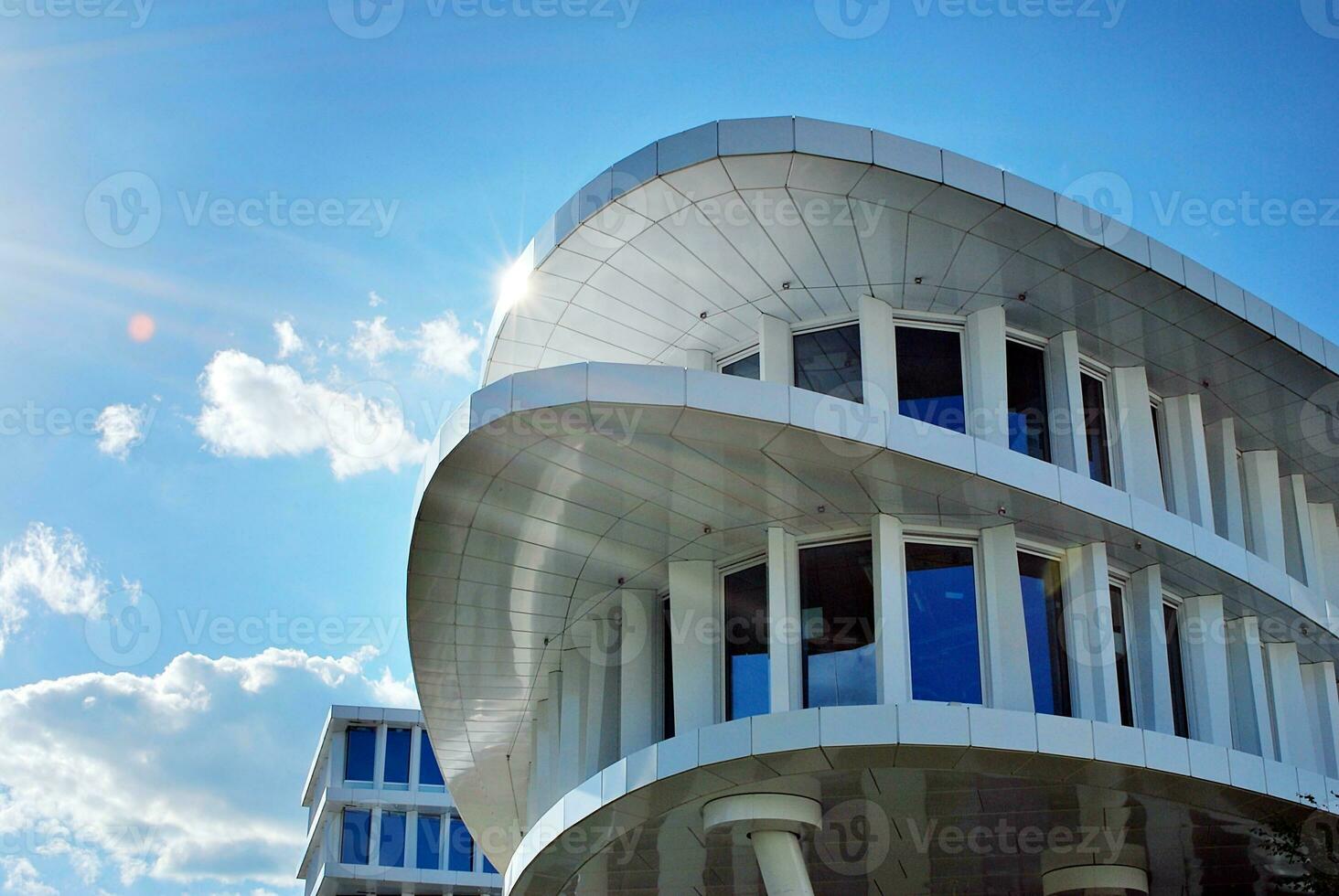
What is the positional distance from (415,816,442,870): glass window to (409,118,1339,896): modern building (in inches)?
1355

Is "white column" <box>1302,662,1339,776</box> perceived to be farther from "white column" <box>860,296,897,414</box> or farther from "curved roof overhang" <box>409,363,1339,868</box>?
"white column" <box>860,296,897,414</box>

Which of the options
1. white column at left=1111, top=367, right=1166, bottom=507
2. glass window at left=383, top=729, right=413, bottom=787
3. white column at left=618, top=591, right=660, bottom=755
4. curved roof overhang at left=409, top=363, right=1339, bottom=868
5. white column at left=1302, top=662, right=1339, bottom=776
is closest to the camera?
curved roof overhang at left=409, top=363, right=1339, bottom=868

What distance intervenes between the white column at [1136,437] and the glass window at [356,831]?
41143 millimetres

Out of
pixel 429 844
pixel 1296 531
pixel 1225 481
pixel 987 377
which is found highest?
pixel 987 377

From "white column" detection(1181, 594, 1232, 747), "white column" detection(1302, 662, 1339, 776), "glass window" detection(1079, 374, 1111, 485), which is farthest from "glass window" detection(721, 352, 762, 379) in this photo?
"white column" detection(1302, 662, 1339, 776)

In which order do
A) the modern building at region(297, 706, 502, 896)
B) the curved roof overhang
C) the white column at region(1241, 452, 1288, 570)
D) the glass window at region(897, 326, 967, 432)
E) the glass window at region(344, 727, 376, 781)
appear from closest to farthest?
the curved roof overhang → the glass window at region(897, 326, 967, 432) → the white column at region(1241, 452, 1288, 570) → the modern building at region(297, 706, 502, 896) → the glass window at region(344, 727, 376, 781)

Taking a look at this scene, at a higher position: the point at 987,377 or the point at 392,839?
the point at 987,377

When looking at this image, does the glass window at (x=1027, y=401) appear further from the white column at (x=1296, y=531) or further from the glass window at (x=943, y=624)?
the white column at (x=1296, y=531)

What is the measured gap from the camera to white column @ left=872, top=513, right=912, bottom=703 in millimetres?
18828

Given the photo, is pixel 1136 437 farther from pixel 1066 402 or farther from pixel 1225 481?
pixel 1225 481

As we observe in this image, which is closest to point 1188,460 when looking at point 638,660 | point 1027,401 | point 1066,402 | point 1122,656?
point 1066,402

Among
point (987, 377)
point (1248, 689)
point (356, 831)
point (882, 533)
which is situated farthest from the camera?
point (356, 831)

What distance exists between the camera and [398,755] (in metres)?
57.2

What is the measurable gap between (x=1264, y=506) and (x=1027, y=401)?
229 inches
